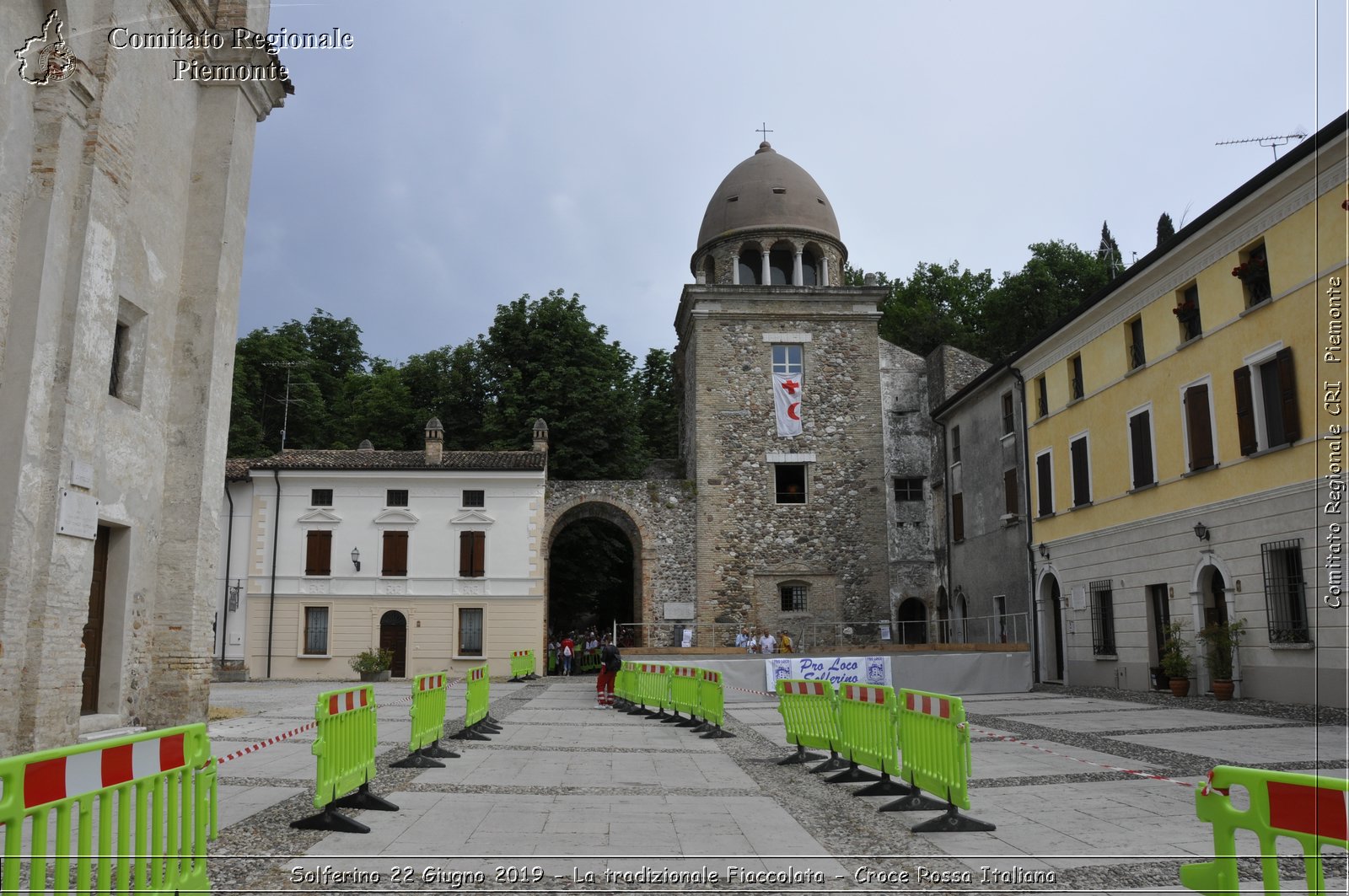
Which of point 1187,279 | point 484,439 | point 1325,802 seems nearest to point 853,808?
point 1325,802

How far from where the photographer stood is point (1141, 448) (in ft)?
68.6

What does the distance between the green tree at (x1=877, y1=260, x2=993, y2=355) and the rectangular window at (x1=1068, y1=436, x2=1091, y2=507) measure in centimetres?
2160

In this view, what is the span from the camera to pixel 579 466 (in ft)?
129

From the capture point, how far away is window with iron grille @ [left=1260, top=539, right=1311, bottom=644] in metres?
15.8

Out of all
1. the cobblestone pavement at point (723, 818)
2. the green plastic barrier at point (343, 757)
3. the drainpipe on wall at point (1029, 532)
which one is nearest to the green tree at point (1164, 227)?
the drainpipe on wall at point (1029, 532)

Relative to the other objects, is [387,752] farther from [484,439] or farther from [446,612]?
[484,439]

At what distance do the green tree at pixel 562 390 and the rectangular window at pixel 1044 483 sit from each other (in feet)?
59.9

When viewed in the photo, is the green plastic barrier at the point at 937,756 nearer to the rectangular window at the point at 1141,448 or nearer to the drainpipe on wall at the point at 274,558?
the rectangular window at the point at 1141,448

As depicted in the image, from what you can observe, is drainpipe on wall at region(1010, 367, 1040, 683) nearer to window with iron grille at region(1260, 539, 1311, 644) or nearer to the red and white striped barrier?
window with iron grille at region(1260, 539, 1311, 644)

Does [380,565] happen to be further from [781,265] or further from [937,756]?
[937,756]

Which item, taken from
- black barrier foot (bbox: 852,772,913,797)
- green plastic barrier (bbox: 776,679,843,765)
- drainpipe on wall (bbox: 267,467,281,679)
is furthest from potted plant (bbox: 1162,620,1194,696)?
drainpipe on wall (bbox: 267,467,281,679)

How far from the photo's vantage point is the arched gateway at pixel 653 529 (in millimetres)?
33344

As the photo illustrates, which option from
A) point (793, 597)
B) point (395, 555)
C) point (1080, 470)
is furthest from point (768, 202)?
point (395, 555)

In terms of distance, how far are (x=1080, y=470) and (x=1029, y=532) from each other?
10.8 ft
